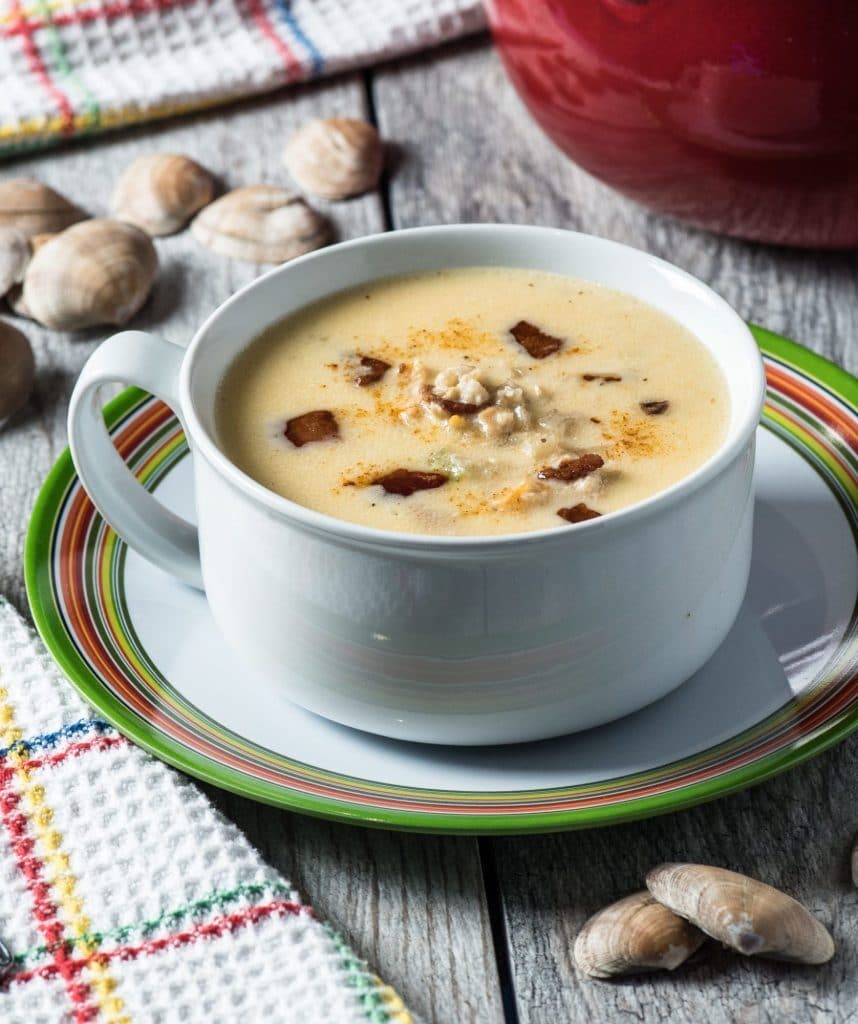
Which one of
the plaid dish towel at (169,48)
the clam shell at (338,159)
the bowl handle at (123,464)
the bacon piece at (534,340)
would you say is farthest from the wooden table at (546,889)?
the plaid dish towel at (169,48)

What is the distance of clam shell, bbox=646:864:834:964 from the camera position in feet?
3.77

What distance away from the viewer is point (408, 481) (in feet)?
4.33

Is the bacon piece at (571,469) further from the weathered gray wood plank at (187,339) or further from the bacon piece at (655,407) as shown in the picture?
the weathered gray wood plank at (187,339)

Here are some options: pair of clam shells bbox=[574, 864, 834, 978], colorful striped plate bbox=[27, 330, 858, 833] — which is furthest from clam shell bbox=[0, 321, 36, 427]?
pair of clam shells bbox=[574, 864, 834, 978]

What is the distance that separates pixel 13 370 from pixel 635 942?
1.12m

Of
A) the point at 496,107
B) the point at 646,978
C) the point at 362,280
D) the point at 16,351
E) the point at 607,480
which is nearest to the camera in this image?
the point at 646,978

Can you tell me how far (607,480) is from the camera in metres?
1.32

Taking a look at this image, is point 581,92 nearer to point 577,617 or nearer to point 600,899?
point 577,617

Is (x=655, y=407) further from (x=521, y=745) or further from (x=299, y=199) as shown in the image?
(x=299, y=199)

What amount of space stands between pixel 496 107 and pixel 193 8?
538 mm

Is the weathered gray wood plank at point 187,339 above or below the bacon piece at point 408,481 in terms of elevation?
below

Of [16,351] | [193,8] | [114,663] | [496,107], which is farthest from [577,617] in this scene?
[193,8]

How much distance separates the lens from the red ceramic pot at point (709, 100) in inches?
69.4

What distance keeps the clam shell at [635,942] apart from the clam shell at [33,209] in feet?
4.78
